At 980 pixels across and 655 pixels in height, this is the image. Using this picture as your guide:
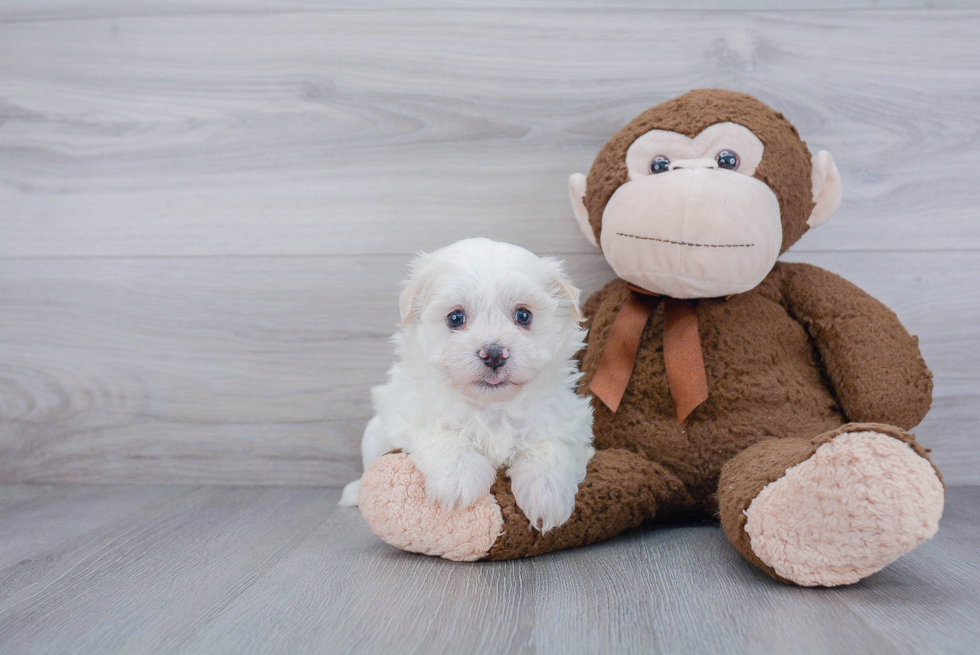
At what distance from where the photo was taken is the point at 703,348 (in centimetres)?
115

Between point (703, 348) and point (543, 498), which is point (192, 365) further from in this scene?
point (703, 348)

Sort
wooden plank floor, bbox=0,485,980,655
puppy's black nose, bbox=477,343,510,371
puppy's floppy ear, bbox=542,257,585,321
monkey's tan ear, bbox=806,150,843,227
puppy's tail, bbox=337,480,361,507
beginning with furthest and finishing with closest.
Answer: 1. puppy's tail, bbox=337,480,361,507
2. monkey's tan ear, bbox=806,150,843,227
3. puppy's floppy ear, bbox=542,257,585,321
4. puppy's black nose, bbox=477,343,510,371
5. wooden plank floor, bbox=0,485,980,655

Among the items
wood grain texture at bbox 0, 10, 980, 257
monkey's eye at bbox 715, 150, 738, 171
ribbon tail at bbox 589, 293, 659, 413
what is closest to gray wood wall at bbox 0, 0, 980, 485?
wood grain texture at bbox 0, 10, 980, 257

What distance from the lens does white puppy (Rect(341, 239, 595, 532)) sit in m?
0.94

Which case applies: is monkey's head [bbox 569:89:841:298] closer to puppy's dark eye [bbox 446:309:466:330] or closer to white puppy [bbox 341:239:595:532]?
white puppy [bbox 341:239:595:532]

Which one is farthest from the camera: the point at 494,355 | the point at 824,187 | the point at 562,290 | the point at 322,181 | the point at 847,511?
the point at 322,181

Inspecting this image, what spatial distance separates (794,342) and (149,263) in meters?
1.24

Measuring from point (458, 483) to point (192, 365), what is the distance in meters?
0.78

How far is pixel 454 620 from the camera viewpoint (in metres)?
0.77

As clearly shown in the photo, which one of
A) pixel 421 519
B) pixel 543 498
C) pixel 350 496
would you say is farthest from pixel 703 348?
pixel 350 496

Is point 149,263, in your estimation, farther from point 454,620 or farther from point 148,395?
point 454,620

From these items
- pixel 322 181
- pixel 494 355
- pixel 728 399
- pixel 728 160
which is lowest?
pixel 728 399

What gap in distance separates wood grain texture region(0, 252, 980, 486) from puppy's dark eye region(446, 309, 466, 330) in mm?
464

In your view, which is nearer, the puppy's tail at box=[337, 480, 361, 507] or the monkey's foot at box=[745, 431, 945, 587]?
the monkey's foot at box=[745, 431, 945, 587]
